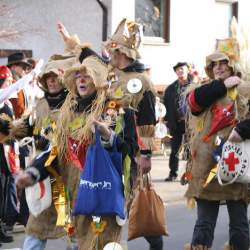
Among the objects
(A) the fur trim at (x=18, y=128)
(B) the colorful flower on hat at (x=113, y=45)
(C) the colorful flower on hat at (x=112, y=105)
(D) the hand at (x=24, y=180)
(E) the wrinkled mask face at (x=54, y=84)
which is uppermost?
(B) the colorful flower on hat at (x=113, y=45)

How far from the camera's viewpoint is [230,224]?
519 centimetres

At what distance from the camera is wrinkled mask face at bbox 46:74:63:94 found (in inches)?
206

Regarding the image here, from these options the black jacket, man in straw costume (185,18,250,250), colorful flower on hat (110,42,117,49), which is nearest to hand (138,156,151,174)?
man in straw costume (185,18,250,250)

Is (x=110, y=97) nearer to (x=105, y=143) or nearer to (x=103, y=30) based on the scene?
(x=105, y=143)

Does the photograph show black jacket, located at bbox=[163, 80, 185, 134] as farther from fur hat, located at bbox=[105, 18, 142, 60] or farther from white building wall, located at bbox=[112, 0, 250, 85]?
white building wall, located at bbox=[112, 0, 250, 85]

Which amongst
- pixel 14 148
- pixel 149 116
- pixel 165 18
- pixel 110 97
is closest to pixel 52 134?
pixel 110 97

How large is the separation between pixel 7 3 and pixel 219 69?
9.60m

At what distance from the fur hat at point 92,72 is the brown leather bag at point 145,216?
125 cm

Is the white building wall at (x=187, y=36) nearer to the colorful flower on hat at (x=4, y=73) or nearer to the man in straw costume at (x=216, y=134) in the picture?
the colorful flower on hat at (x=4, y=73)

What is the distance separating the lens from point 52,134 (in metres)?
4.70

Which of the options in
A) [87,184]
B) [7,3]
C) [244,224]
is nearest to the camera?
[87,184]

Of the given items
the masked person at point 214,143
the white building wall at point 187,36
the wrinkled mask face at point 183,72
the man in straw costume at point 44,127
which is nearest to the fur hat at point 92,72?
the man in straw costume at point 44,127

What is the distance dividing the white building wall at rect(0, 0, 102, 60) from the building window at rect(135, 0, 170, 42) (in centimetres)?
126

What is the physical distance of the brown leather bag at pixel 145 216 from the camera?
213 inches
